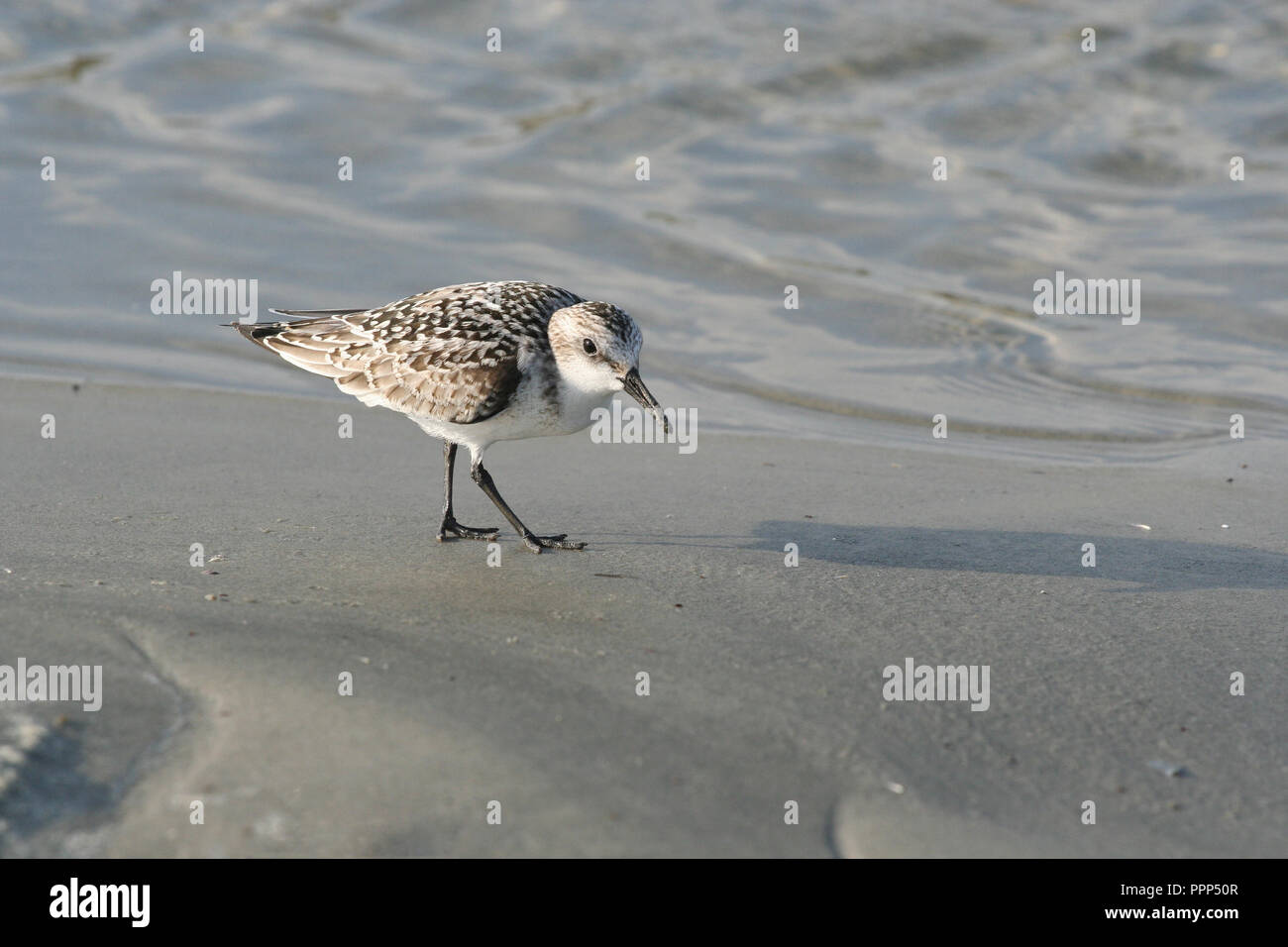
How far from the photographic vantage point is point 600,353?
579 centimetres

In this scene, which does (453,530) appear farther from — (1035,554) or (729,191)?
(729,191)

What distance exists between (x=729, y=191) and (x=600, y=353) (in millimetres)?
7173

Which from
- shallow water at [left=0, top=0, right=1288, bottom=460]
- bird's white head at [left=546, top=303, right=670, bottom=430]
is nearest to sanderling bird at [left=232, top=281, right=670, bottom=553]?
bird's white head at [left=546, top=303, right=670, bottom=430]

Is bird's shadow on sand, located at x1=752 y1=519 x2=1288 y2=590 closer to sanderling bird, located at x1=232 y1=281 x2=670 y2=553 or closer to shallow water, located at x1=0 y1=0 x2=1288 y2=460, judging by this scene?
sanderling bird, located at x1=232 y1=281 x2=670 y2=553

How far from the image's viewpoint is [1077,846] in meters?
3.67

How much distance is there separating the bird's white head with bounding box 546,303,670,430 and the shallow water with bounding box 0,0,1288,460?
2.64 metres

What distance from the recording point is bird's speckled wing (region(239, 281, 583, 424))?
19.5 feet

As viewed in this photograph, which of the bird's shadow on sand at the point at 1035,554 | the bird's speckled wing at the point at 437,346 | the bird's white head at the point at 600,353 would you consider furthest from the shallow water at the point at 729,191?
the bird's white head at the point at 600,353

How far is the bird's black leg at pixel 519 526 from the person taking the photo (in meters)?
6.09

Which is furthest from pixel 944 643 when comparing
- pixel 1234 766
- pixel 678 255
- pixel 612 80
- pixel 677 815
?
pixel 612 80

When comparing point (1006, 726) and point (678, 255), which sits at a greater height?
point (678, 255)

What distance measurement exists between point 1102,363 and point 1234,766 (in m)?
6.00
